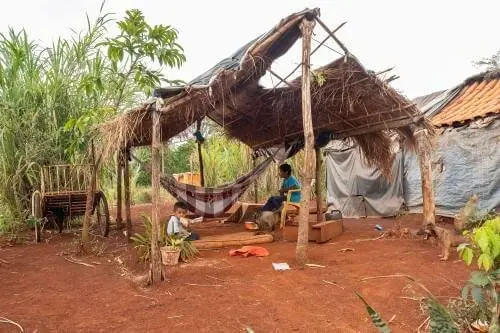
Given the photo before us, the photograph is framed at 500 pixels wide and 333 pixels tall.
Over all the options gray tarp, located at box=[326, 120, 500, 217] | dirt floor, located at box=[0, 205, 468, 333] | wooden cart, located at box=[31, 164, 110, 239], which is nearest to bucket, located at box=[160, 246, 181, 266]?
dirt floor, located at box=[0, 205, 468, 333]

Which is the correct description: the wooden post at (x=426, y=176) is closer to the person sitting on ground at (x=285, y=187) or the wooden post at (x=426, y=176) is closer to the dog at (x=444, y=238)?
the dog at (x=444, y=238)

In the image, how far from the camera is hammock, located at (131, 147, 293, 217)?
5793 mm

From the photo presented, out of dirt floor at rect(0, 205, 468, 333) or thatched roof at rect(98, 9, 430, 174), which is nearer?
dirt floor at rect(0, 205, 468, 333)

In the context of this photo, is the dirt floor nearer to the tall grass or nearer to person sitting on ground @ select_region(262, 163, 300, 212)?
person sitting on ground @ select_region(262, 163, 300, 212)

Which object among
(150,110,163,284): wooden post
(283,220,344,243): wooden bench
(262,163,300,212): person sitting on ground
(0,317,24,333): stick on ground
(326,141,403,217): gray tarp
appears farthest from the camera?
(326,141,403,217): gray tarp

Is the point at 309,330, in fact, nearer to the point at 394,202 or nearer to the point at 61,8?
the point at 394,202

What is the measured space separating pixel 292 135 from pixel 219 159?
3.78 meters

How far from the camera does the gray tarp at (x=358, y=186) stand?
7957 mm

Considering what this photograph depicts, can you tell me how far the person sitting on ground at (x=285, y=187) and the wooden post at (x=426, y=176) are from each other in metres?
1.73

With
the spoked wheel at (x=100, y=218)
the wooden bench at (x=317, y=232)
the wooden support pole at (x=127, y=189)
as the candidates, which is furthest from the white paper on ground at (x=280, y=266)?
the spoked wheel at (x=100, y=218)

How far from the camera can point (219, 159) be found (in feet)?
34.2

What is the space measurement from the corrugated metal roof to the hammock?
2.93m

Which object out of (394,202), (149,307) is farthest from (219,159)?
(149,307)

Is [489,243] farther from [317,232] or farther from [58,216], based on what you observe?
[58,216]
